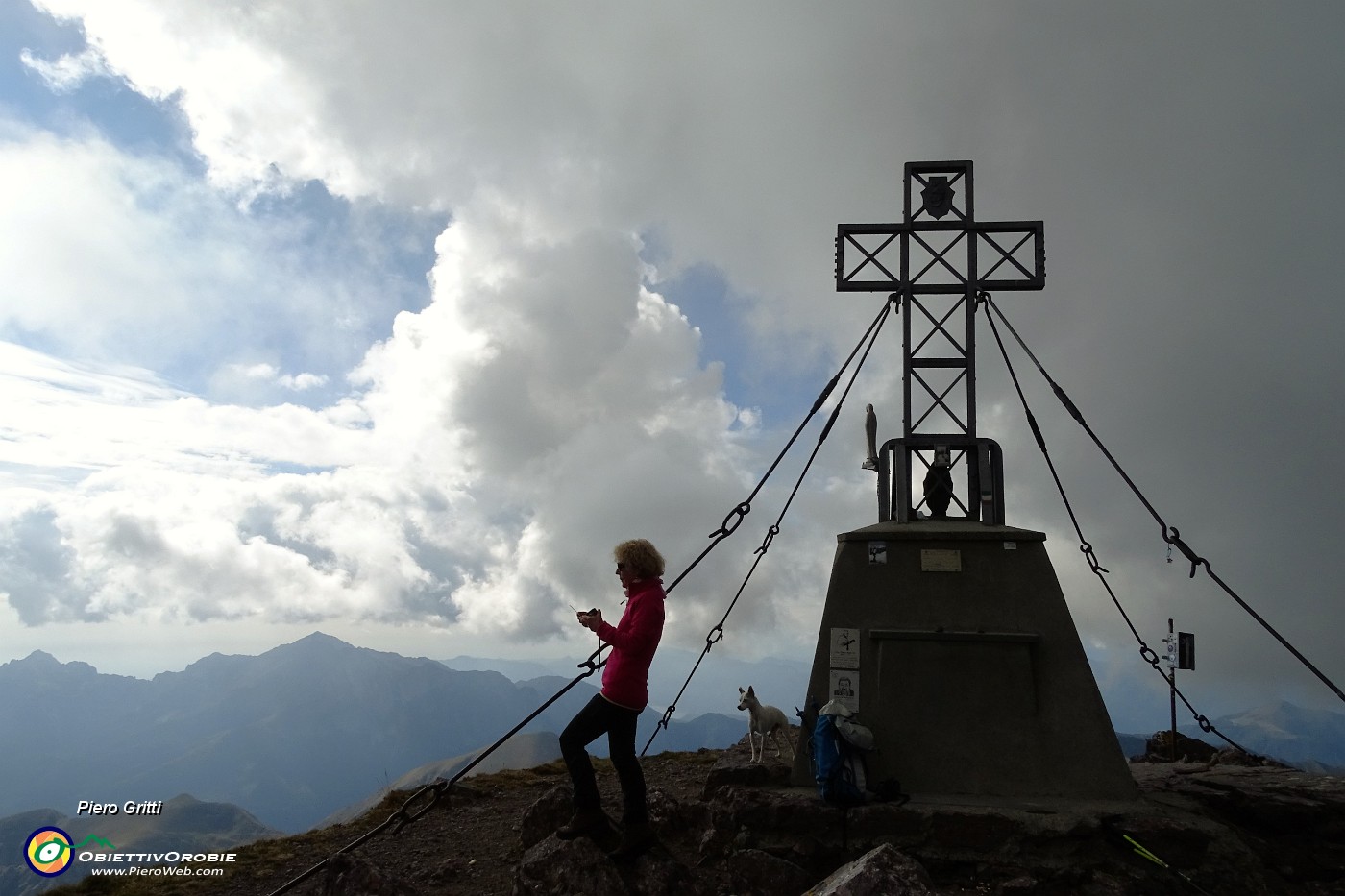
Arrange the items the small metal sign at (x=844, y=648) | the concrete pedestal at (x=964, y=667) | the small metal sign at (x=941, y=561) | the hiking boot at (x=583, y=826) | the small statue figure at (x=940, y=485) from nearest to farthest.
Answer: the hiking boot at (x=583, y=826) < the concrete pedestal at (x=964, y=667) < the small metal sign at (x=844, y=648) < the small metal sign at (x=941, y=561) < the small statue figure at (x=940, y=485)

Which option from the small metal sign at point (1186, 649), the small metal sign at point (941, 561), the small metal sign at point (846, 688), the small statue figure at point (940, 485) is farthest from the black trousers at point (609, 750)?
the small metal sign at point (1186, 649)

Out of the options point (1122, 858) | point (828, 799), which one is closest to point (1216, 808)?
point (1122, 858)

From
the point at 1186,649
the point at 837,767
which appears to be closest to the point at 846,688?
the point at 837,767

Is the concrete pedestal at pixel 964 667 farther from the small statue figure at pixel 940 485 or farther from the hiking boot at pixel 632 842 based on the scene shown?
the hiking boot at pixel 632 842

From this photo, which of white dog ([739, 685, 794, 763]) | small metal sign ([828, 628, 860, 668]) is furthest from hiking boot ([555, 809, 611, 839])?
white dog ([739, 685, 794, 763])

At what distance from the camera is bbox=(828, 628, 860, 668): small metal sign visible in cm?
930

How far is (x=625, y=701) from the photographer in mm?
6734

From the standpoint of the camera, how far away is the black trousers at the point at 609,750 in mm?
6773

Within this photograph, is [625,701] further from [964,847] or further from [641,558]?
[964,847]

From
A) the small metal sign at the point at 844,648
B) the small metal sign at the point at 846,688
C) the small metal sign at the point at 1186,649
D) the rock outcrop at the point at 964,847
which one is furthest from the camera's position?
the small metal sign at the point at 1186,649

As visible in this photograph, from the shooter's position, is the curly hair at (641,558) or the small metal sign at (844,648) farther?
the small metal sign at (844,648)

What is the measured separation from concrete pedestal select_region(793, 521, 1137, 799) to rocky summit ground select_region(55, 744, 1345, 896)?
44 centimetres

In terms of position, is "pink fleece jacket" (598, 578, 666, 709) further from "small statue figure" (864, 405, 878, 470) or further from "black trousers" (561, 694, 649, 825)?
"small statue figure" (864, 405, 878, 470)

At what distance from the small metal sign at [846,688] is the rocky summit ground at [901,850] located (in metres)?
1.19
